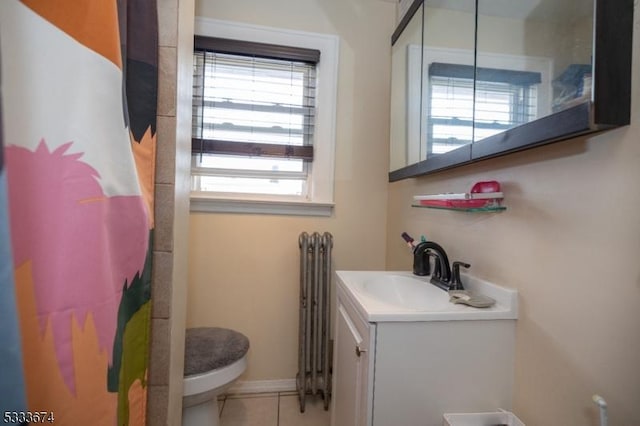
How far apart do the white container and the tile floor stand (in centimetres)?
95

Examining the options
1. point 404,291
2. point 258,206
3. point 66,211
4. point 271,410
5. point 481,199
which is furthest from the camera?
point 258,206

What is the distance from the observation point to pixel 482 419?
2.37 feet

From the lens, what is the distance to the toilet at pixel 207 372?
103cm

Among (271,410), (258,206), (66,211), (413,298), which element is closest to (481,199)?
(413,298)

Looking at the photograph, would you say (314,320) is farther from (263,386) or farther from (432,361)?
(432,361)

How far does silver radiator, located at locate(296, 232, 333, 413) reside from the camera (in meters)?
1.53

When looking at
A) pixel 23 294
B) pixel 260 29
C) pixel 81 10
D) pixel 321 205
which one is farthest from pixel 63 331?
pixel 260 29

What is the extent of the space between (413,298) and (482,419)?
0.40 meters

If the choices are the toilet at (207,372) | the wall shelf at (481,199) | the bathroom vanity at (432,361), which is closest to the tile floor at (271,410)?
the toilet at (207,372)

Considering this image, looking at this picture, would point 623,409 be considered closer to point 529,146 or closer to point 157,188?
point 529,146

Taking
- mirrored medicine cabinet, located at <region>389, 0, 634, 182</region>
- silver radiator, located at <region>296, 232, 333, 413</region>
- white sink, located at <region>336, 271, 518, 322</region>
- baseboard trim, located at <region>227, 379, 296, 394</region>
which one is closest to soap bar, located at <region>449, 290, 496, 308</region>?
white sink, located at <region>336, 271, 518, 322</region>

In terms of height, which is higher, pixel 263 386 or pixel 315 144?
pixel 315 144

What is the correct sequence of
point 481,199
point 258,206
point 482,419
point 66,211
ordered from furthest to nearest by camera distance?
point 258,206 < point 481,199 < point 482,419 < point 66,211

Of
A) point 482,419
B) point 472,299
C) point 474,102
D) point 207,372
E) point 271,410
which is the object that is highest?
point 474,102
